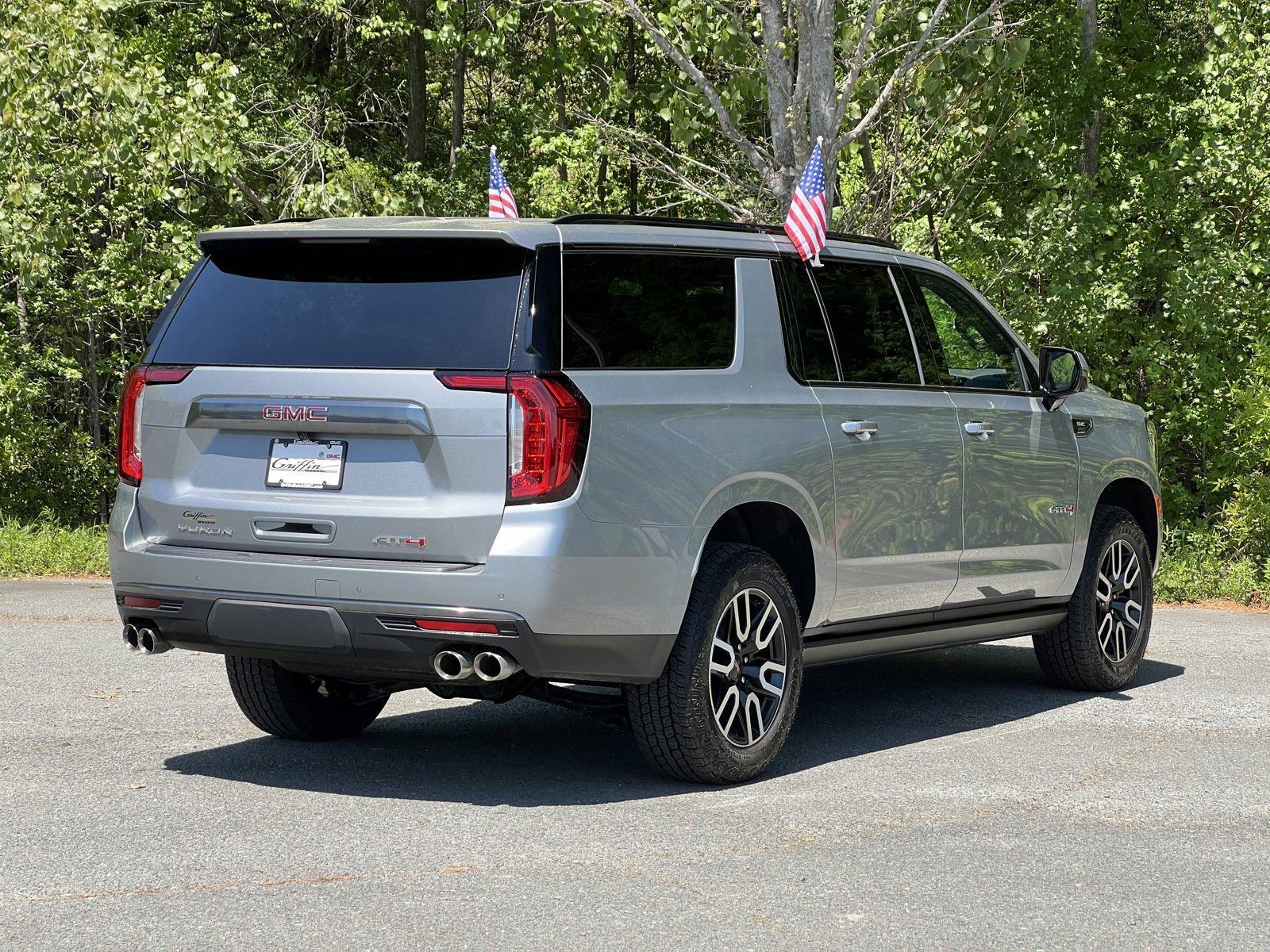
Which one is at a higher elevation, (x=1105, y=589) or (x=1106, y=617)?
(x=1105, y=589)

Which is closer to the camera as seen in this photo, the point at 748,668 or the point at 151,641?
the point at 151,641

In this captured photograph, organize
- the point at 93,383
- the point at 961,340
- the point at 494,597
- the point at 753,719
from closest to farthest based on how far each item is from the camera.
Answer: the point at 494,597 → the point at 753,719 → the point at 961,340 → the point at 93,383

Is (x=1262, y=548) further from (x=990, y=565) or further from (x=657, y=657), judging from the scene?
(x=657, y=657)

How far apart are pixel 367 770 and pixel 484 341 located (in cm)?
187

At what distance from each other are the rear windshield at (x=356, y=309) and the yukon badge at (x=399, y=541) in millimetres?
578

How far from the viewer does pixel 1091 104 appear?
21422 millimetres

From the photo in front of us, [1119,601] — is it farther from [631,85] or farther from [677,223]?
[631,85]

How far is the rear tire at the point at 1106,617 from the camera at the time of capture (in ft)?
28.3

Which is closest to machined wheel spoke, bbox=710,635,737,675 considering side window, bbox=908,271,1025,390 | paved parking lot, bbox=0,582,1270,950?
paved parking lot, bbox=0,582,1270,950

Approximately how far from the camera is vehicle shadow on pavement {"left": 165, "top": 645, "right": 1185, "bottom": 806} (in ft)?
21.4

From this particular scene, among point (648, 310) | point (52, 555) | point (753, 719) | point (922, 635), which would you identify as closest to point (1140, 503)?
point (922, 635)

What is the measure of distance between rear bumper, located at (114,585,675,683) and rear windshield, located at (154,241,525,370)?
829 mm

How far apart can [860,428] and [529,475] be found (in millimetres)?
1803

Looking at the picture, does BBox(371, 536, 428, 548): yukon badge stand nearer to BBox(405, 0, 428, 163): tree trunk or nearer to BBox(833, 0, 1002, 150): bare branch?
BBox(833, 0, 1002, 150): bare branch
